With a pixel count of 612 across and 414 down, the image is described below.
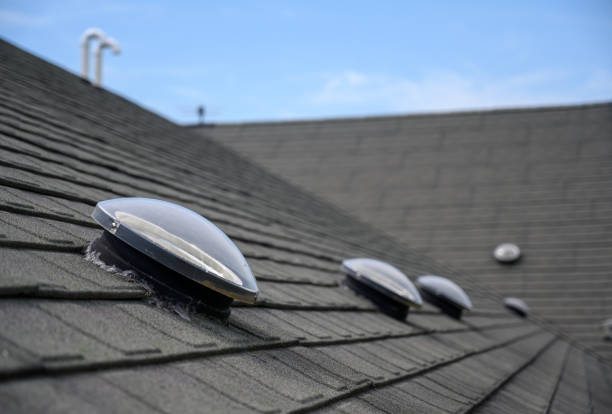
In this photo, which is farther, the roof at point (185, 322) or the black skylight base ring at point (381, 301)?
the black skylight base ring at point (381, 301)

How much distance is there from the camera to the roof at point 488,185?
12367 millimetres

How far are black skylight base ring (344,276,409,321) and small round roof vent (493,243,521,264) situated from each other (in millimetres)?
8865

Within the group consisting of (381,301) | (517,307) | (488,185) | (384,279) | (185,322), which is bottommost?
(185,322)

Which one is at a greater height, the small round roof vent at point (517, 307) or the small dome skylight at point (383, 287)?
the small round roof vent at point (517, 307)

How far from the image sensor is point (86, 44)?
828 centimetres

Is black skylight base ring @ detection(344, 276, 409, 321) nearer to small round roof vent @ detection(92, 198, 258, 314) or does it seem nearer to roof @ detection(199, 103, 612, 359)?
small round roof vent @ detection(92, 198, 258, 314)

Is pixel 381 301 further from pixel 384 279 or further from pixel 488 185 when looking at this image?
pixel 488 185

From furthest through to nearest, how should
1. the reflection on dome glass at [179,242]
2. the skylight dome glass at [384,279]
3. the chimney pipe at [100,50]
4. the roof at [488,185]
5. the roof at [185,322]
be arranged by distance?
the roof at [488,185] → the chimney pipe at [100,50] → the skylight dome glass at [384,279] → the reflection on dome glass at [179,242] → the roof at [185,322]

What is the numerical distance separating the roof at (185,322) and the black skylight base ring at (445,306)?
20 centimetres

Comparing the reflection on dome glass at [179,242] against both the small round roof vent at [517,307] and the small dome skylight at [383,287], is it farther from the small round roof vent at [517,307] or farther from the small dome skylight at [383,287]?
the small round roof vent at [517,307]

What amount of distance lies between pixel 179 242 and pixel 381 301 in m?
2.42

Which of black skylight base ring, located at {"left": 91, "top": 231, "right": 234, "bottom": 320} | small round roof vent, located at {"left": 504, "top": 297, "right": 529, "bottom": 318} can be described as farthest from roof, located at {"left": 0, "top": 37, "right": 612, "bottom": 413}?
small round roof vent, located at {"left": 504, "top": 297, "right": 529, "bottom": 318}

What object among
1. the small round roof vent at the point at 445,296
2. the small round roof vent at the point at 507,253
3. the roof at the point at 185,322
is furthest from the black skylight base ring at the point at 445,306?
the small round roof vent at the point at 507,253

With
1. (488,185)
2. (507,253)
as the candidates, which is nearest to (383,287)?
(507,253)
